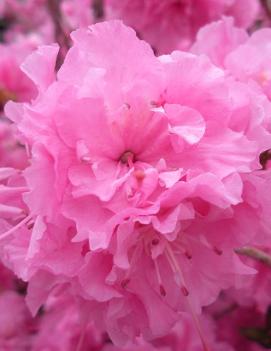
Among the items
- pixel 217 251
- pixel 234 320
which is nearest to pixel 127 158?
pixel 217 251

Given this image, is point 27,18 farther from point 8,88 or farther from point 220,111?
point 220,111

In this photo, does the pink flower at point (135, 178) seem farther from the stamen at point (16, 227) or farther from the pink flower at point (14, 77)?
the pink flower at point (14, 77)

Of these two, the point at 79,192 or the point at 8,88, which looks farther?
the point at 8,88

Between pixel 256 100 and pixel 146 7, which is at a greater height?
pixel 256 100

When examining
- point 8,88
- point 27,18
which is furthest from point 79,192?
point 27,18

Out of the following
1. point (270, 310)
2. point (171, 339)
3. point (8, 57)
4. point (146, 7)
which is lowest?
point (171, 339)

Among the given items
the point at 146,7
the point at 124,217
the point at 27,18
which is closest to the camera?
the point at 124,217
